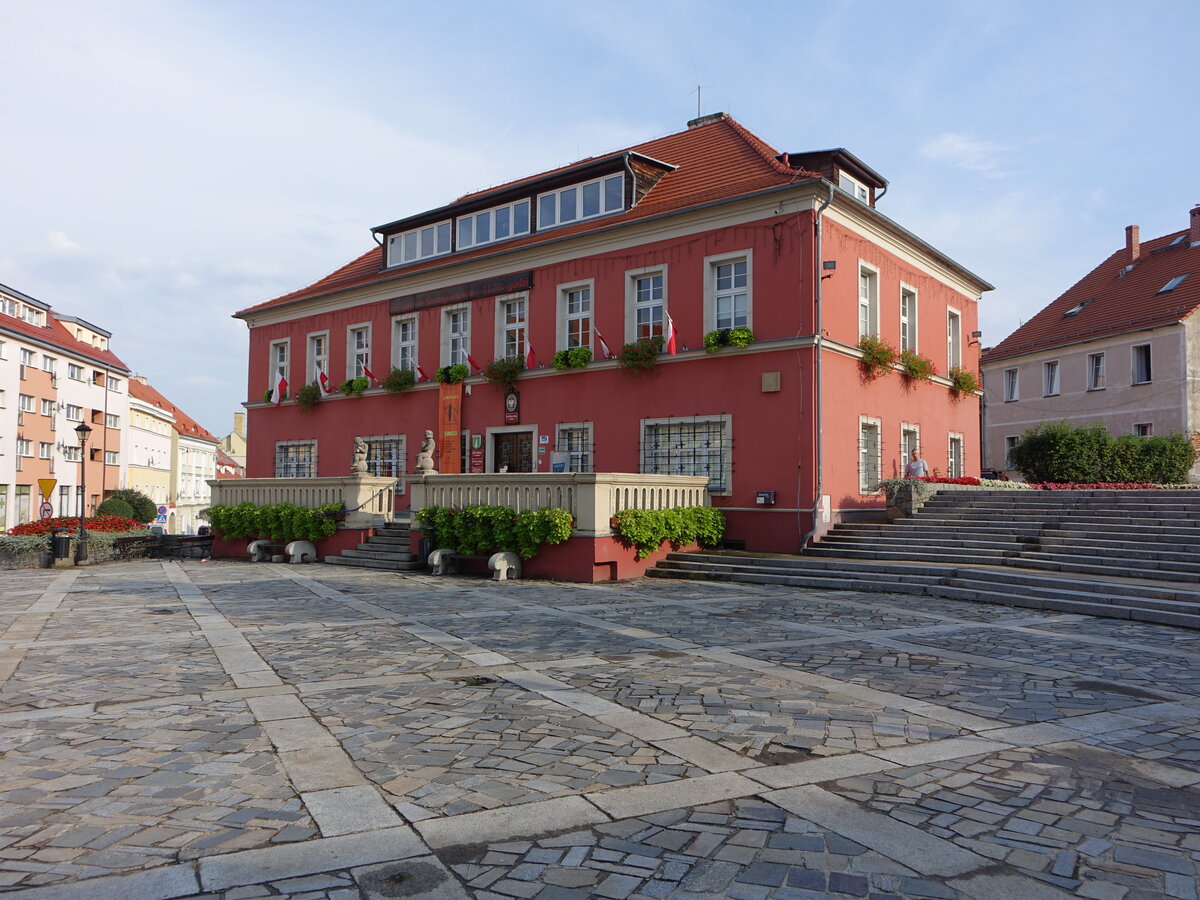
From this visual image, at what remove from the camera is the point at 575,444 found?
70.2ft

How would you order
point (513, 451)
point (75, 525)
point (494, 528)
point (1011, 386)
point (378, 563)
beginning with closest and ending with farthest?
point (494, 528) < point (378, 563) < point (513, 451) < point (75, 525) < point (1011, 386)

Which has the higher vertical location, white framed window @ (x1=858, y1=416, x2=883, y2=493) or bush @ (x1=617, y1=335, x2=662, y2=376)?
bush @ (x1=617, y1=335, x2=662, y2=376)

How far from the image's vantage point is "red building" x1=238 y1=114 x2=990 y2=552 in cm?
1808

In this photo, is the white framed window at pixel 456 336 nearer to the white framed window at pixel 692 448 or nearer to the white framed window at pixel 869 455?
the white framed window at pixel 692 448

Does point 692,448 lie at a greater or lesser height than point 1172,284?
lesser

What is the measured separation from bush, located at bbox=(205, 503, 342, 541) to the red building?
4093mm

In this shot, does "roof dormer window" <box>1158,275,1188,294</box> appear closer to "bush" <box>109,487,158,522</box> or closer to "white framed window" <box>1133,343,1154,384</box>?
"white framed window" <box>1133,343,1154,384</box>

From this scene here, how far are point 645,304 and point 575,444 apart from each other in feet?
12.5

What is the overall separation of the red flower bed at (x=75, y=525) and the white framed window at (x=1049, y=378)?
35.0m

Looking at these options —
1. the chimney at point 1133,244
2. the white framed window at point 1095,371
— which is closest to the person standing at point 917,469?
the white framed window at point 1095,371

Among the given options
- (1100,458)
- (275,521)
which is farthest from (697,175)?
(1100,458)

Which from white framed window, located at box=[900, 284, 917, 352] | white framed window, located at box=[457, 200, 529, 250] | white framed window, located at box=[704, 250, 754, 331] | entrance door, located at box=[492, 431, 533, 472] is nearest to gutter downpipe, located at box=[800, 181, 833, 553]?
white framed window, located at box=[704, 250, 754, 331]

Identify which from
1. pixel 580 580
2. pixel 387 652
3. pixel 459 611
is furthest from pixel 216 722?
pixel 580 580

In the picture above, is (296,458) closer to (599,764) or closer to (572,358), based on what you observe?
(572,358)
